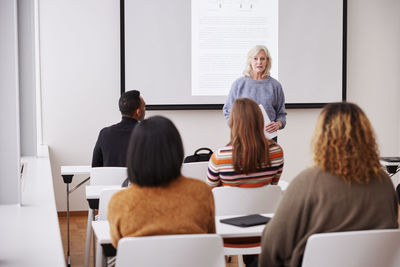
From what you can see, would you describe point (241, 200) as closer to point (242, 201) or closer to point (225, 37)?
point (242, 201)

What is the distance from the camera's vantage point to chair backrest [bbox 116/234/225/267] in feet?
6.05

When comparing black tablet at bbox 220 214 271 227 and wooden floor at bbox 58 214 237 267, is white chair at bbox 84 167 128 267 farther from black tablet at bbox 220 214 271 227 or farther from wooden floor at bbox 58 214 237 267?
black tablet at bbox 220 214 271 227

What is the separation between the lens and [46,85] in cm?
593

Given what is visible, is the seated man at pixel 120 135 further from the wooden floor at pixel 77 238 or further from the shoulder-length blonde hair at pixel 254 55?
the shoulder-length blonde hair at pixel 254 55

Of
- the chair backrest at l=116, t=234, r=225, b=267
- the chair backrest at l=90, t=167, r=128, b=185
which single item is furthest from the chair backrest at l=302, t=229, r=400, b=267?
the chair backrest at l=90, t=167, r=128, b=185

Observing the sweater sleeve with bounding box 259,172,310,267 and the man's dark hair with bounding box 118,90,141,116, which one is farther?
the man's dark hair with bounding box 118,90,141,116

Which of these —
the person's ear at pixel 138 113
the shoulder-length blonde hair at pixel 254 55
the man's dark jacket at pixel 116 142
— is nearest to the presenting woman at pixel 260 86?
the shoulder-length blonde hair at pixel 254 55

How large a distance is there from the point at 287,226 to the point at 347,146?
Answer: 35 centimetres

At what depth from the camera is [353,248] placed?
1.95 m

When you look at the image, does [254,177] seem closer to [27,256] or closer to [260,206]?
[260,206]

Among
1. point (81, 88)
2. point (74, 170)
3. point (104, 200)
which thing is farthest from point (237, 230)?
point (81, 88)

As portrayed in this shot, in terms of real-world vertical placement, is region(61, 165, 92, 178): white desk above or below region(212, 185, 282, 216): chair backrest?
below

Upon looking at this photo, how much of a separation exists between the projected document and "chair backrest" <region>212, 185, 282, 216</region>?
340 cm

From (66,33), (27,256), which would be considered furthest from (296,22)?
(27,256)
